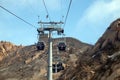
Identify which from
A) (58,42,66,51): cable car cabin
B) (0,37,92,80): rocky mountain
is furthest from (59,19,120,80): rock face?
(58,42,66,51): cable car cabin

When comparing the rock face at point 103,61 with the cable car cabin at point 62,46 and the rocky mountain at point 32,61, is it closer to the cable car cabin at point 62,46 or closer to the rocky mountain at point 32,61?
the rocky mountain at point 32,61

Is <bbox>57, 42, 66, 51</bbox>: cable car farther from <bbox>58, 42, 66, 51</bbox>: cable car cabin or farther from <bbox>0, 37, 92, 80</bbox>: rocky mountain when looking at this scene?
<bbox>0, 37, 92, 80</bbox>: rocky mountain

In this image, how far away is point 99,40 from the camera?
9700 centimetres

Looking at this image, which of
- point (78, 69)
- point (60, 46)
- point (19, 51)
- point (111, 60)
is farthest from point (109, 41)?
point (19, 51)

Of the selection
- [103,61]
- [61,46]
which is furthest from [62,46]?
[103,61]

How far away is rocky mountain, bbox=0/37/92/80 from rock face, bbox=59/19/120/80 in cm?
922

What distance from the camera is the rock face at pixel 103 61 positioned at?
6746cm

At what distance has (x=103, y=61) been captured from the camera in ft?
263

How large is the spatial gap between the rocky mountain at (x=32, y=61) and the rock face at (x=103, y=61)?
9216 mm

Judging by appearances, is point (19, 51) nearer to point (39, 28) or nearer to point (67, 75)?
point (67, 75)

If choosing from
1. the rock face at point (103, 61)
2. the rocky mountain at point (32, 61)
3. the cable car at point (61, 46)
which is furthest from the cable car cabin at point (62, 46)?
the rocky mountain at point (32, 61)

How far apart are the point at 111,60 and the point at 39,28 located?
37.3 meters

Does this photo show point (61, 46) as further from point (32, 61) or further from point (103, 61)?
point (32, 61)

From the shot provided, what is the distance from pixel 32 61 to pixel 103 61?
52775 millimetres
